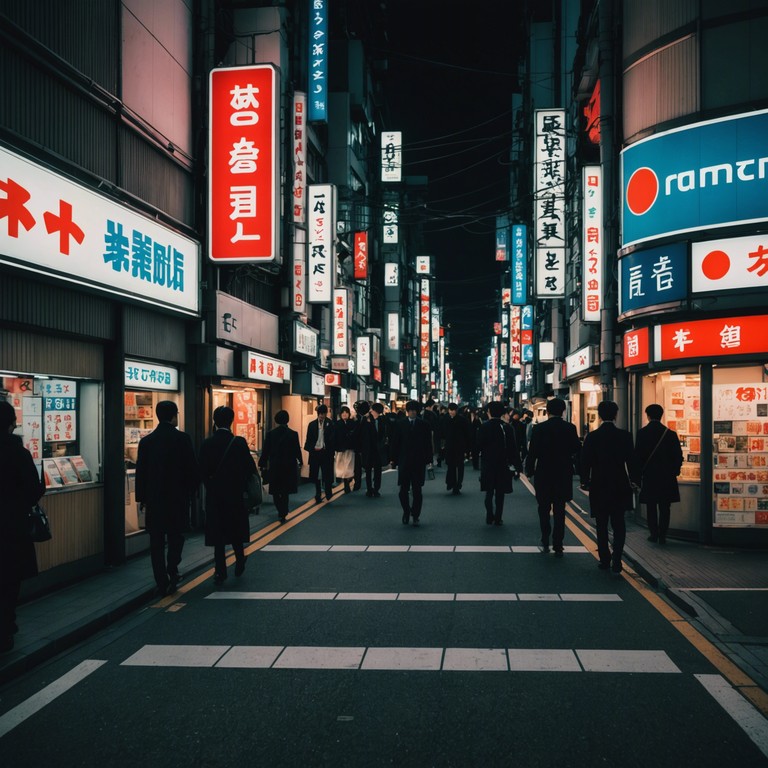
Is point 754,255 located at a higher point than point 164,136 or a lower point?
lower

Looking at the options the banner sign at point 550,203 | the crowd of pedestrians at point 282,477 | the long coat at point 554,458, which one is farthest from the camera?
the banner sign at point 550,203

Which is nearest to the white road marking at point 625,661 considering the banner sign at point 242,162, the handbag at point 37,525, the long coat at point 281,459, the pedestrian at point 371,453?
the handbag at point 37,525

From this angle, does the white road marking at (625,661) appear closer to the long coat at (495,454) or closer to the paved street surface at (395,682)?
the paved street surface at (395,682)

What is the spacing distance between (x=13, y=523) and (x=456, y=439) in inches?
485

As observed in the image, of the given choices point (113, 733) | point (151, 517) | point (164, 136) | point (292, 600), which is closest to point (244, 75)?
point (164, 136)

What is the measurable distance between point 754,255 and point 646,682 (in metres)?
7.55

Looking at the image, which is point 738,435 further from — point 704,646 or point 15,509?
point 15,509

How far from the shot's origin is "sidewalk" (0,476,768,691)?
604cm

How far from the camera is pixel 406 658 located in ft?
19.5

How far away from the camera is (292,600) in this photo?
25.8 ft

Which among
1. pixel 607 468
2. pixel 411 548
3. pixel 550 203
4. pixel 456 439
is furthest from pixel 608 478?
pixel 550 203

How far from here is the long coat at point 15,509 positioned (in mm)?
5984

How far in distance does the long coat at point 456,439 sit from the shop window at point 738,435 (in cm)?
689

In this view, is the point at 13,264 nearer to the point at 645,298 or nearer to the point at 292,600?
the point at 292,600
